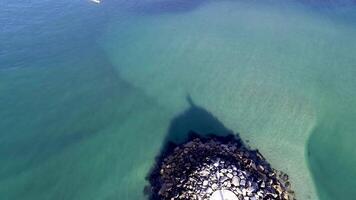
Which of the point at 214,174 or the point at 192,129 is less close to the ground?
the point at 214,174

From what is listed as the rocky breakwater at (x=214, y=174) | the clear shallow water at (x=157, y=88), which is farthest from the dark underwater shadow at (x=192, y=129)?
the rocky breakwater at (x=214, y=174)

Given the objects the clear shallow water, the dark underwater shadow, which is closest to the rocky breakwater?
the dark underwater shadow

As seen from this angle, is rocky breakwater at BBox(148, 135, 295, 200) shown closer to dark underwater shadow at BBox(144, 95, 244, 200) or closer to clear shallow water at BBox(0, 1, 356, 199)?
dark underwater shadow at BBox(144, 95, 244, 200)

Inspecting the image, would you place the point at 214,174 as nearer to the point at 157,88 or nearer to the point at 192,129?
the point at 192,129

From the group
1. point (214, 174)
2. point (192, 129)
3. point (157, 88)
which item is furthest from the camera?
point (157, 88)

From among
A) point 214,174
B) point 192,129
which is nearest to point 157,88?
point 192,129
